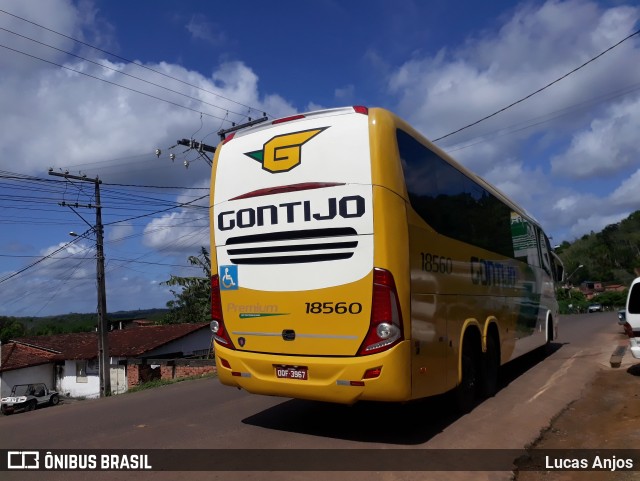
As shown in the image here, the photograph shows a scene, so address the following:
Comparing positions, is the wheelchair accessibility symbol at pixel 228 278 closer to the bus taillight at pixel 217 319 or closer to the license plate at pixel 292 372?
the bus taillight at pixel 217 319

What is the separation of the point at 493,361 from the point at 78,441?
614 cm

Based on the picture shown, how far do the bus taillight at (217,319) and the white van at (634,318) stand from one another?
742 cm

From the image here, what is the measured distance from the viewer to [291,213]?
6199mm

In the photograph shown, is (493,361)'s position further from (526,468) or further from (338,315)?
(338,315)

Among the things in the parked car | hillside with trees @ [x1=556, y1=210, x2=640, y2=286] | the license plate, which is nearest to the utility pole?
the parked car

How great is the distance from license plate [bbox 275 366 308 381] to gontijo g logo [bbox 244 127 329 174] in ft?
7.41

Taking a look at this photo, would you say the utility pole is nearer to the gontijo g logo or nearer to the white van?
the gontijo g logo

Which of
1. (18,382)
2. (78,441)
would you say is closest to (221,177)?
(78,441)

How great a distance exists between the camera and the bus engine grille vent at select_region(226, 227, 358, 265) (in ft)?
19.3

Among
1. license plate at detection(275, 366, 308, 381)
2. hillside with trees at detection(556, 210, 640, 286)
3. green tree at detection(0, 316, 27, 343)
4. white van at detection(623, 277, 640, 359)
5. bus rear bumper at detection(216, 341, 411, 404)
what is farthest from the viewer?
hillside with trees at detection(556, 210, 640, 286)

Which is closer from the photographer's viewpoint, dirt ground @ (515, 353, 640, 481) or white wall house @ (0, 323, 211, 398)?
dirt ground @ (515, 353, 640, 481)

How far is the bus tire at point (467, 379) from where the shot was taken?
A: 24.2 feet

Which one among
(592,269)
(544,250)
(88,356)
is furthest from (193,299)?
(592,269)

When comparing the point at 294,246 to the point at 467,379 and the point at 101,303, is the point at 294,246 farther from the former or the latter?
the point at 101,303
